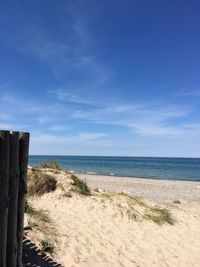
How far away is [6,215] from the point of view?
4820 mm

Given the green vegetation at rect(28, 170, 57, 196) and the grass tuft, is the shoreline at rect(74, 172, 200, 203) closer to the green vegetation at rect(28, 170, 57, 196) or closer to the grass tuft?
the grass tuft

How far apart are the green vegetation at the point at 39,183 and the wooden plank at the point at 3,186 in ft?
26.2

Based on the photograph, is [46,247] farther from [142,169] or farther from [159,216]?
[142,169]

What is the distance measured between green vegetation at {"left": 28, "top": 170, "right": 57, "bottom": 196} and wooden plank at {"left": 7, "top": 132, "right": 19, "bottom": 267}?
774 cm

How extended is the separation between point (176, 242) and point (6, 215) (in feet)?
23.1

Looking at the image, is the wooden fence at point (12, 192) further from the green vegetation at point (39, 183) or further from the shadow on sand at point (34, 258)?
the green vegetation at point (39, 183)

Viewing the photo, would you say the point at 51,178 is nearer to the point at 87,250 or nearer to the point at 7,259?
the point at 87,250

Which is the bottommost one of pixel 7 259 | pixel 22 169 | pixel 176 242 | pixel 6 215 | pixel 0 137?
pixel 176 242

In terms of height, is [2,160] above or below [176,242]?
above

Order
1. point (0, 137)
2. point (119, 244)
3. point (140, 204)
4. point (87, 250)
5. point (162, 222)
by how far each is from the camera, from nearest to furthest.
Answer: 1. point (0, 137)
2. point (87, 250)
3. point (119, 244)
4. point (162, 222)
5. point (140, 204)

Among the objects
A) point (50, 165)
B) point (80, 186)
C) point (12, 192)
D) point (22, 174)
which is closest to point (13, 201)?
point (12, 192)

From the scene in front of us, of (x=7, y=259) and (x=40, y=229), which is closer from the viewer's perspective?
(x=7, y=259)

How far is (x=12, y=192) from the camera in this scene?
16.3 ft

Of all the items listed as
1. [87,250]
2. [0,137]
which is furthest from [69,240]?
[0,137]
